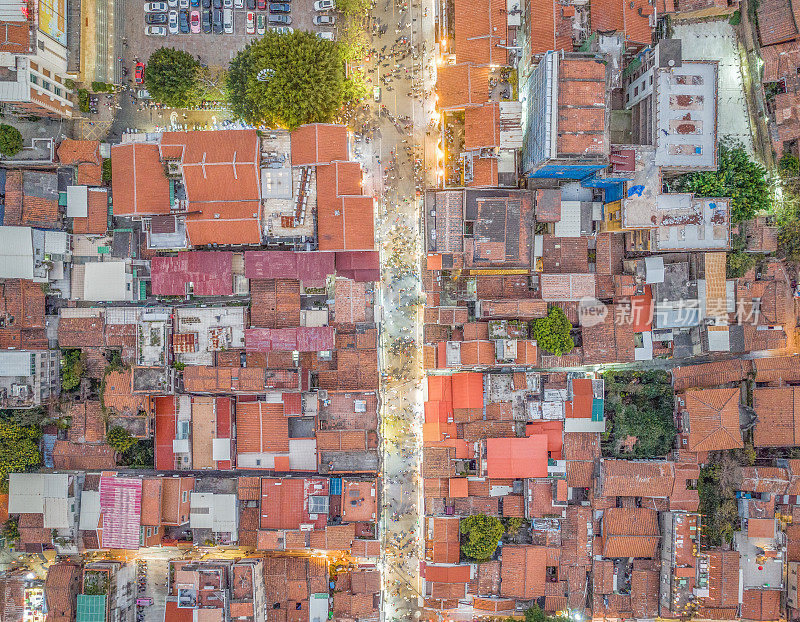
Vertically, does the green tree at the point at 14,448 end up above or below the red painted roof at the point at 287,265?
below

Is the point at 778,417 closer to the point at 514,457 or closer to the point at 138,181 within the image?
the point at 514,457

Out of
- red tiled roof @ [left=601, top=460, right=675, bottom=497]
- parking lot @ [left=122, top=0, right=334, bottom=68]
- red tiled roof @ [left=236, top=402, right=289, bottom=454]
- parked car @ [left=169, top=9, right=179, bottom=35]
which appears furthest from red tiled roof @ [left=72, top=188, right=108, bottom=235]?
red tiled roof @ [left=601, top=460, right=675, bottom=497]

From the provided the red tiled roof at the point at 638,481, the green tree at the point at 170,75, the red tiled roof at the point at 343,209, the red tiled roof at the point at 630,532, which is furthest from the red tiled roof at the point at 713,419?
the green tree at the point at 170,75

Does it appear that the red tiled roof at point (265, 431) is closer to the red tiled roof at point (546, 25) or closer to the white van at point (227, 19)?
the white van at point (227, 19)

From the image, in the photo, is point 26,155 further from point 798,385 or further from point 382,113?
point 798,385

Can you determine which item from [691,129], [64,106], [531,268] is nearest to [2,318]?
[64,106]

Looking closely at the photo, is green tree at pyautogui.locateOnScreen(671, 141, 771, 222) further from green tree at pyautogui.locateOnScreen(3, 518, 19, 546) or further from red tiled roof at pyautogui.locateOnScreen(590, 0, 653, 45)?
green tree at pyautogui.locateOnScreen(3, 518, 19, 546)
